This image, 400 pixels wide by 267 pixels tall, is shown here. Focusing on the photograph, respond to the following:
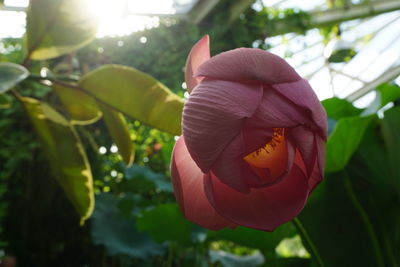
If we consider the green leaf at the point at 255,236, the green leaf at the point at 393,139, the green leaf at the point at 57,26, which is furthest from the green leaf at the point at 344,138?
the green leaf at the point at 57,26

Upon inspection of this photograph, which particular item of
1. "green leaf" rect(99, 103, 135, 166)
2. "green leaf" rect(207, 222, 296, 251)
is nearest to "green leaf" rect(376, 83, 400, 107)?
"green leaf" rect(207, 222, 296, 251)

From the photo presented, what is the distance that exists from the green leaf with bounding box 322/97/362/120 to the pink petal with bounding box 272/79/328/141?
0.57 metres

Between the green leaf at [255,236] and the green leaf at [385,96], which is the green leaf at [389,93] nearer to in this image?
the green leaf at [385,96]

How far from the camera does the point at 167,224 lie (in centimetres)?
130

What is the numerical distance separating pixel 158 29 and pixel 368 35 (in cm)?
332

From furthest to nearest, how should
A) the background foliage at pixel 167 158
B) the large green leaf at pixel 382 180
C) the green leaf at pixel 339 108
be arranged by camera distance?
the green leaf at pixel 339 108 < the large green leaf at pixel 382 180 < the background foliage at pixel 167 158

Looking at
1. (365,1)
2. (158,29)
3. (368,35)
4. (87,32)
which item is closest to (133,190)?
(87,32)

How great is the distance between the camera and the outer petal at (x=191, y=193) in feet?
1.29

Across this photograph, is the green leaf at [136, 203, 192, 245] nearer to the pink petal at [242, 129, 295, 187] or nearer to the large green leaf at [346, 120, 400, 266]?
the large green leaf at [346, 120, 400, 266]

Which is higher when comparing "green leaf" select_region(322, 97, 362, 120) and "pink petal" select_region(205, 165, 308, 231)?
"pink petal" select_region(205, 165, 308, 231)

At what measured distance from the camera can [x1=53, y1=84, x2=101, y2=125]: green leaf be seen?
757 mm

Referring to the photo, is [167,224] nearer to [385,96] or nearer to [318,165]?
[385,96]

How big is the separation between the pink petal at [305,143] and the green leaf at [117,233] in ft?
4.57

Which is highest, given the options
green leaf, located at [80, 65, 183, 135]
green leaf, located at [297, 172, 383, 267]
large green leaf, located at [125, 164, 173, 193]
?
green leaf, located at [80, 65, 183, 135]
